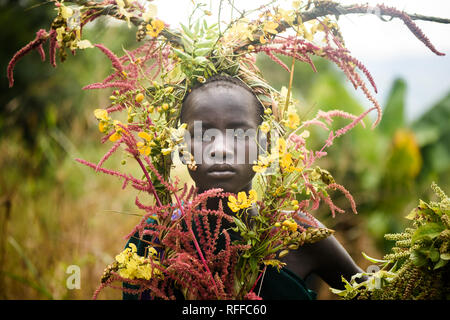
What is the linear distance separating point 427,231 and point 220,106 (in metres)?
0.66

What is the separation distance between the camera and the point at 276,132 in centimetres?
126

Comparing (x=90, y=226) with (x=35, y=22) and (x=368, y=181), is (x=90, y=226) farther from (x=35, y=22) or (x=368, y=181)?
(x=35, y=22)

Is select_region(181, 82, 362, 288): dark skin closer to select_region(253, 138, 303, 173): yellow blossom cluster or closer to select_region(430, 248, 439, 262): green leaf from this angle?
select_region(253, 138, 303, 173): yellow blossom cluster

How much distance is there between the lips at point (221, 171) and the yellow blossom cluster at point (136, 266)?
29 cm

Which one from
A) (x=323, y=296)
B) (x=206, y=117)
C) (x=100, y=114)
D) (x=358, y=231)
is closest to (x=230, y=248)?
(x=206, y=117)

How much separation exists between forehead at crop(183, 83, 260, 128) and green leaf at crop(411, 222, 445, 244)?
559mm

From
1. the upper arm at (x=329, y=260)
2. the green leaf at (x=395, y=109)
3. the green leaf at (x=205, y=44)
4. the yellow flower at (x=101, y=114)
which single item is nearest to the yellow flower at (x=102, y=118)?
the yellow flower at (x=101, y=114)

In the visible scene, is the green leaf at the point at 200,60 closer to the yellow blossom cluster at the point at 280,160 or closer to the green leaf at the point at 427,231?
the yellow blossom cluster at the point at 280,160

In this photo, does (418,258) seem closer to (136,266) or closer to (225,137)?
(225,137)

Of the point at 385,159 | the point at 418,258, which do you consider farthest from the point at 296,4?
the point at 385,159

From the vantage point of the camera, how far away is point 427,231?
0.99 meters

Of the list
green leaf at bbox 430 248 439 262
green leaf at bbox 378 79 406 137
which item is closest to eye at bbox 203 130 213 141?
green leaf at bbox 430 248 439 262

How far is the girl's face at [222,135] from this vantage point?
1.21 meters

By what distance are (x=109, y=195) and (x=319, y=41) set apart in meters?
3.03
